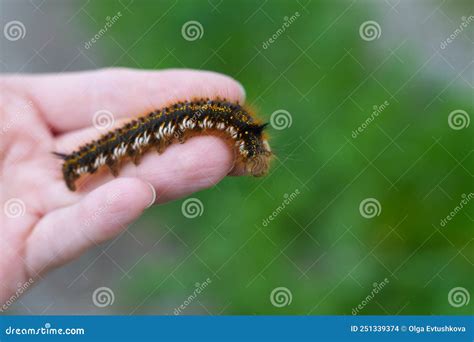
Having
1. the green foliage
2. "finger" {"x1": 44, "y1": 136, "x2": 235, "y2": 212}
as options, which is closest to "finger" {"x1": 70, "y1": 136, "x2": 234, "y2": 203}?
"finger" {"x1": 44, "y1": 136, "x2": 235, "y2": 212}

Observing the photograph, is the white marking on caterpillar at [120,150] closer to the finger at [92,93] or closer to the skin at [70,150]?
the skin at [70,150]

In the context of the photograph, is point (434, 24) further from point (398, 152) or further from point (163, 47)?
point (163, 47)

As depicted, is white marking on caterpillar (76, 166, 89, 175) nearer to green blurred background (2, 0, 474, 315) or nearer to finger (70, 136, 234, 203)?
finger (70, 136, 234, 203)

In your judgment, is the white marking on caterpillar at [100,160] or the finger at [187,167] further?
the white marking on caterpillar at [100,160]

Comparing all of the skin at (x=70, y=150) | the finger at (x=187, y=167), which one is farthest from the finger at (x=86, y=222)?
the finger at (x=187, y=167)

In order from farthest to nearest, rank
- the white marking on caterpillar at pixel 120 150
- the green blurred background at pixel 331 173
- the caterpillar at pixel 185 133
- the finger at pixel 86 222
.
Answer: the green blurred background at pixel 331 173 → the white marking on caterpillar at pixel 120 150 → the caterpillar at pixel 185 133 → the finger at pixel 86 222

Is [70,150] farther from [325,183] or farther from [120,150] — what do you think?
[325,183]
